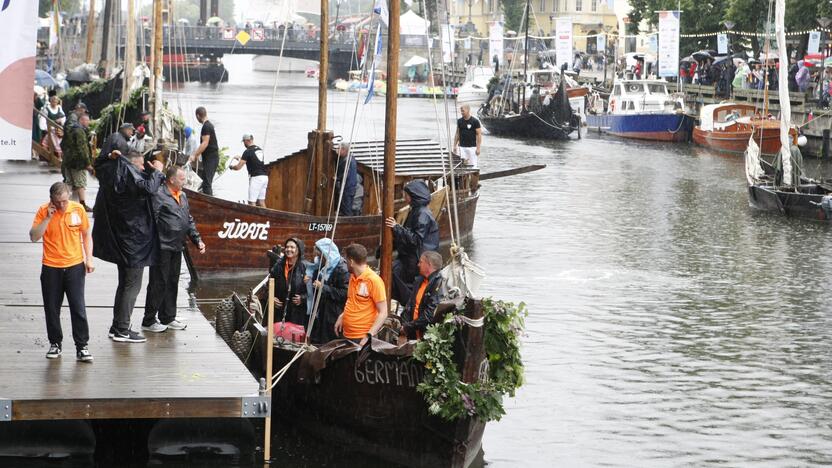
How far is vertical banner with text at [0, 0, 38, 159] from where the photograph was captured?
8.71 metres

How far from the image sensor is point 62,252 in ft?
36.0

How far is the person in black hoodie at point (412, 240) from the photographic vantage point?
1360 centimetres

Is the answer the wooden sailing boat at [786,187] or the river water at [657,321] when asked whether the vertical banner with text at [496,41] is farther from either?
the wooden sailing boat at [786,187]

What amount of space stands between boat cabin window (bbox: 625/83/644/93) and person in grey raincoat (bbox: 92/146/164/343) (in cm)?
4802

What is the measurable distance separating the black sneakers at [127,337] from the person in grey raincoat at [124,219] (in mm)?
333

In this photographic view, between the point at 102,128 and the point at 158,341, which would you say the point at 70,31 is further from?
the point at 158,341

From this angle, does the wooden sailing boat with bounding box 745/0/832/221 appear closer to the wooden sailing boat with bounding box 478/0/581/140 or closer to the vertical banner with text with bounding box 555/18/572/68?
the wooden sailing boat with bounding box 478/0/581/140

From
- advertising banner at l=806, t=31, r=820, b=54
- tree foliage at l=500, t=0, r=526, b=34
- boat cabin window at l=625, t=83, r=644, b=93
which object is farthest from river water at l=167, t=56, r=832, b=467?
tree foliage at l=500, t=0, r=526, b=34

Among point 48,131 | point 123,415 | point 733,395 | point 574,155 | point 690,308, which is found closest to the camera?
point 123,415

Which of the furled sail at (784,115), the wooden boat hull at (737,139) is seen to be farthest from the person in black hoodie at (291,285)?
the wooden boat hull at (737,139)

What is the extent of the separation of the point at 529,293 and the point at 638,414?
21.6ft

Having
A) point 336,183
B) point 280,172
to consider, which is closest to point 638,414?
point 336,183

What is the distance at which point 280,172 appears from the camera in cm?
2123

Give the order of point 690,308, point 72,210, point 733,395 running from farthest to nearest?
1. point 690,308
2. point 733,395
3. point 72,210
